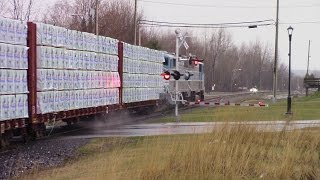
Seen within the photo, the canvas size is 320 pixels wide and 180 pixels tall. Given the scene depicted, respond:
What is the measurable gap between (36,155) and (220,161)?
698 centimetres

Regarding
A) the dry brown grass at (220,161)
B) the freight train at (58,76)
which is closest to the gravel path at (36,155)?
the freight train at (58,76)

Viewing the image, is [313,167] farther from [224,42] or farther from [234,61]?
[234,61]

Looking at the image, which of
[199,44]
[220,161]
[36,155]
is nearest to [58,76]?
[36,155]

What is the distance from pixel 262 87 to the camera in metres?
161

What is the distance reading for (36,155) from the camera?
14664 mm

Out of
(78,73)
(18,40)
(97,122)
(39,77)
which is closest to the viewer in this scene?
(18,40)

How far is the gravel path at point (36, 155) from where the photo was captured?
1234 centimetres

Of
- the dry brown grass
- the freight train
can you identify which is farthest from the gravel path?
the dry brown grass

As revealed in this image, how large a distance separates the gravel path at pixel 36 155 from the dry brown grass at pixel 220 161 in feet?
5.53

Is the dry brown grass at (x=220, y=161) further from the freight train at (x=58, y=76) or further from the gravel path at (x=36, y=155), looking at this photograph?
the freight train at (x=58, y=76)

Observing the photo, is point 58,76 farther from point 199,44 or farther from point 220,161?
point 199,44

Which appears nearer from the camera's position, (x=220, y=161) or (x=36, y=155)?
(x=220, y=161)

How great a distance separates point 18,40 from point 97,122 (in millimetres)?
9220

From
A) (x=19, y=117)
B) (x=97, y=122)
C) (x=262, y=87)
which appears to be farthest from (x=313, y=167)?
(x=262, y=87)
